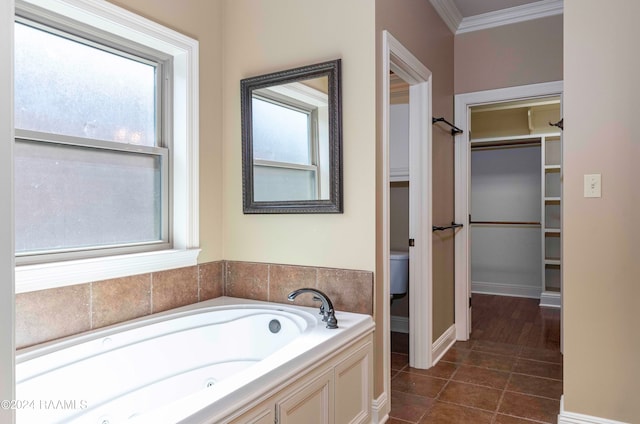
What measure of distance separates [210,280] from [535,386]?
2094 mm

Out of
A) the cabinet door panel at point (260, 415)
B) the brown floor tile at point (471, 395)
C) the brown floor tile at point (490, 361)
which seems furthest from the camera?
the brown floor tile at point (490, 361)

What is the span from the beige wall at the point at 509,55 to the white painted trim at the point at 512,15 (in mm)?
34

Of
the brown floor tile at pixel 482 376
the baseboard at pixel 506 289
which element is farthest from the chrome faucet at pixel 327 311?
the baseboard at pixel 506 289

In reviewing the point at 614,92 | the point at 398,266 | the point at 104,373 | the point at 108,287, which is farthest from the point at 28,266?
the point at 614,92

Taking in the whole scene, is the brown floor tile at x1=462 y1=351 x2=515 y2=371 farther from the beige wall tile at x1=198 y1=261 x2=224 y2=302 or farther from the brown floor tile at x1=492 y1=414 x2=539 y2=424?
the beige wall tile at x1=198 y1=261 x2=224 y2=302

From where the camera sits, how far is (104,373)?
5.79 feet

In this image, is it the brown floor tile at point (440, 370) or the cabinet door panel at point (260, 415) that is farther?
the brown floor tile at point (440, 370)

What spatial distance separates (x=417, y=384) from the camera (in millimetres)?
2693

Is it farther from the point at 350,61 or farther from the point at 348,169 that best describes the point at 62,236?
the point at 350,61

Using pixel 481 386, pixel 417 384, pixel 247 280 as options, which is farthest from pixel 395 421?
pixel 247 280

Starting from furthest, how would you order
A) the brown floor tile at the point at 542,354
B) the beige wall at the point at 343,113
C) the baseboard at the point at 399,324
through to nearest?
the baseboard at the point at 399,324 < the brown floor tile at the point at 542,354 < the beige wall at the point at 343,113

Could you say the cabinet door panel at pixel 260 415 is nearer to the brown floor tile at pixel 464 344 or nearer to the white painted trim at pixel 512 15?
the brown floor tile at pixel 464 344

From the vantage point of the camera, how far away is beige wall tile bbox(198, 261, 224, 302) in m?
2.47

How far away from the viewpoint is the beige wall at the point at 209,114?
2.43 metres
